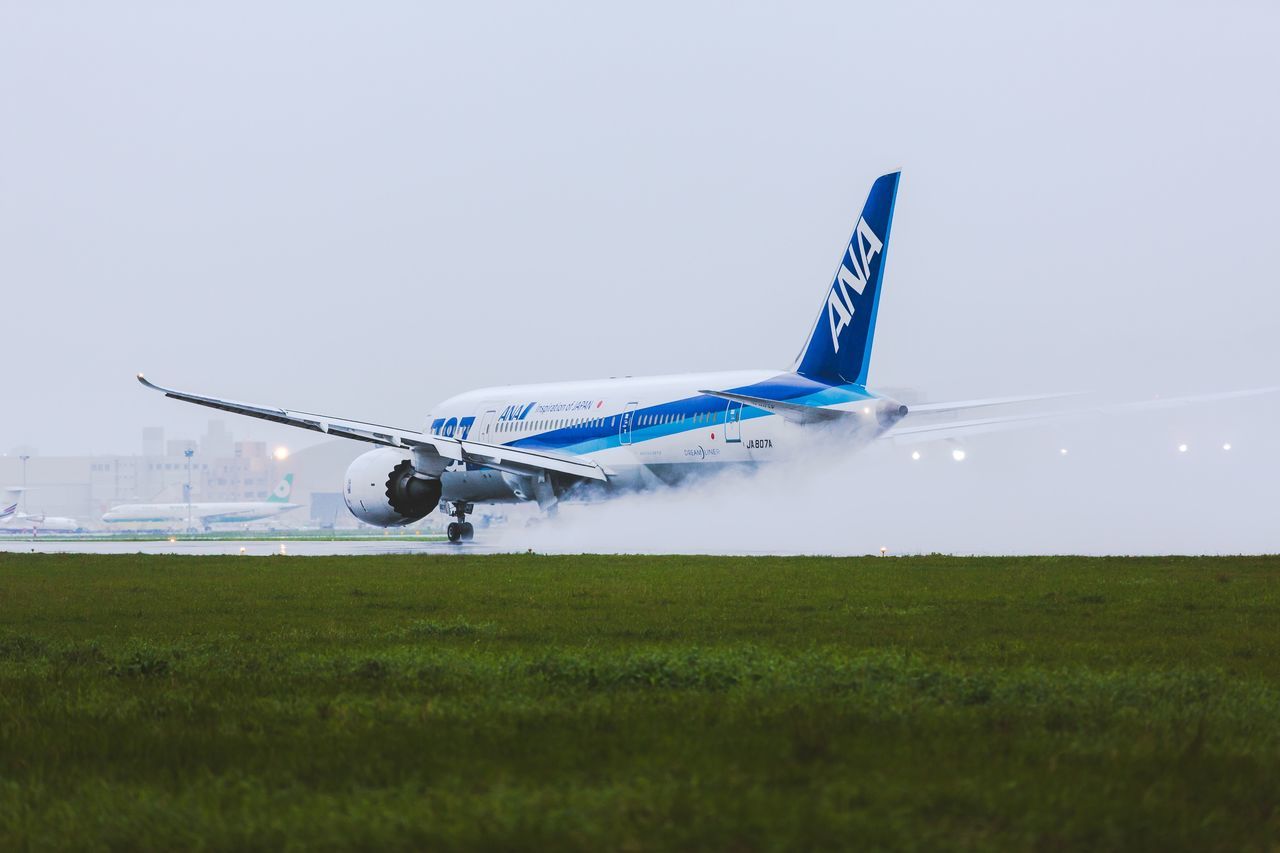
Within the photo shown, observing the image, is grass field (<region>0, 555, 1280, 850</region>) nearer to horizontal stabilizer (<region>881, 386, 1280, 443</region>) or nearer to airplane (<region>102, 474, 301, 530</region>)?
horizontal stabilizer (<region>881, 386, 1280, 443</region>)

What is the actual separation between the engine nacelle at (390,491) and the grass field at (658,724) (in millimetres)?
21336

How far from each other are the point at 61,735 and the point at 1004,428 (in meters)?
26.8

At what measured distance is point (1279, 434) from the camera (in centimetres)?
3647

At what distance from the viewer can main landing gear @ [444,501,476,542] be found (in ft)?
122

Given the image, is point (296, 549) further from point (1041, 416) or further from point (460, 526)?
point (1041, 416)

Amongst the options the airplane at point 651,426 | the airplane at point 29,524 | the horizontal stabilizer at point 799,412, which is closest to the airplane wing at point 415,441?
the airplane at point 651,426

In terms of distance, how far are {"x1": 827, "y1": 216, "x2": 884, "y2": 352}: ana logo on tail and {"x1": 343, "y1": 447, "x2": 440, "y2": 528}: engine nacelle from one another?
11941 mm

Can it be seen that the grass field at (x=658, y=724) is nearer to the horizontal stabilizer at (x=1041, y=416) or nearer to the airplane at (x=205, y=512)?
the horizontal stabilizer at (x=1041, y=416)

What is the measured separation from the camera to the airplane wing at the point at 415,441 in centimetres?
3281

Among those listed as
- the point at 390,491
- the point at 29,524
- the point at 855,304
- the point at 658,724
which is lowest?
the point at 29,524

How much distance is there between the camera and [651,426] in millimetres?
33781

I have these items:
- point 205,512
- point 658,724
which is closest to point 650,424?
point 658,724

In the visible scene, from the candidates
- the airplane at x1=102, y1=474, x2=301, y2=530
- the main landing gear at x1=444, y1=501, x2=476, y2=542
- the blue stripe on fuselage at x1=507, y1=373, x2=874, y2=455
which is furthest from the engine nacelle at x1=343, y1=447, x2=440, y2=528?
the airplane at x1=102, y1=474, x2=301, y2=530

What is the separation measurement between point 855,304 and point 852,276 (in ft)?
1.89
